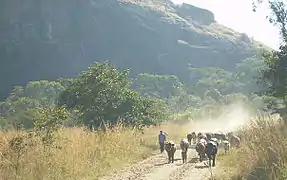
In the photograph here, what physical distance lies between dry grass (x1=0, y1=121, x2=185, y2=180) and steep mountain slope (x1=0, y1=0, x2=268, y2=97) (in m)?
124

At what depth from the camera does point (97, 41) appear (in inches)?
6181

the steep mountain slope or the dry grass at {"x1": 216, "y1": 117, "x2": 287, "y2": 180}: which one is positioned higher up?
the steep mountain slope

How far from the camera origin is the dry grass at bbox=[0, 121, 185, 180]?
1044 cm

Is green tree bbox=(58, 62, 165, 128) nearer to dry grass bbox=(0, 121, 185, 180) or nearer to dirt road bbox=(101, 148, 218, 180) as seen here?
dry grass bbox=(0, 121, 185, 180)

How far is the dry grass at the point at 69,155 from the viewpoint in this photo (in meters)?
10.4

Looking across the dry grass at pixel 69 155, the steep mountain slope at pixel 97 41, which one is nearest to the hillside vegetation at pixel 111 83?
the dry grass at pixel 69 155

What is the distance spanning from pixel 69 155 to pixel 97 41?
146 meters

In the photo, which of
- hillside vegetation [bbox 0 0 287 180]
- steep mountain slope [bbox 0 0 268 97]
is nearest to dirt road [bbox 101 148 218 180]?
hillside vegetation [bbox 0 0 287 180]

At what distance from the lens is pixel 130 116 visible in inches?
1277

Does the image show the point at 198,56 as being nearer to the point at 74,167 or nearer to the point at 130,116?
the point at 130,116

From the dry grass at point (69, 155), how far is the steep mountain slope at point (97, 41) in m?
124

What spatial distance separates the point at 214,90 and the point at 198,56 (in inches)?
2246

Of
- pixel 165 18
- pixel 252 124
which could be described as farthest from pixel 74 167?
pixel 165 18

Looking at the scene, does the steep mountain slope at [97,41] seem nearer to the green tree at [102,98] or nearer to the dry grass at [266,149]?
the green tree at [102,98]
